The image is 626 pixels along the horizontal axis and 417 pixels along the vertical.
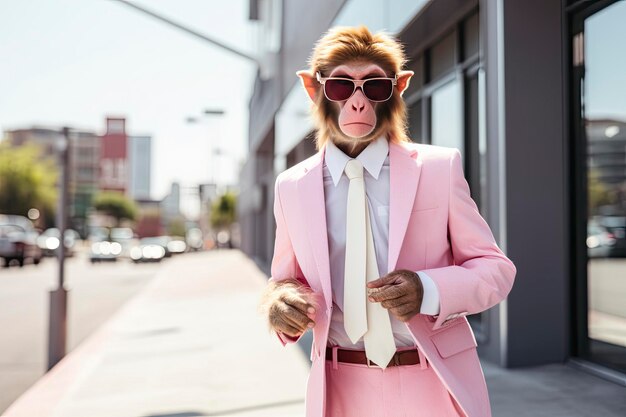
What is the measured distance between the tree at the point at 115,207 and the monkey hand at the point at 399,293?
107m

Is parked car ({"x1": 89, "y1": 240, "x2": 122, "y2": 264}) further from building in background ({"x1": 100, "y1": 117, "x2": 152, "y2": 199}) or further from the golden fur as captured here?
building in background ({"x1": 100, "y1": 117, "x2": 152, "y2": 199})

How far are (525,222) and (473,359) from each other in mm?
4002

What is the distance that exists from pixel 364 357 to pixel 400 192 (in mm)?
445

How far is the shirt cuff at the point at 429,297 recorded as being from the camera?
158cm

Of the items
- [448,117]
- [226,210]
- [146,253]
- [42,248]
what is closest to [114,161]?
[226,210]

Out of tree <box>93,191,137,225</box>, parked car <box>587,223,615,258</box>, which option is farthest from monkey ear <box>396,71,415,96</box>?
tree <box>93,191,137,225</box>

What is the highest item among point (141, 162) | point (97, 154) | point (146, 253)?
point (141, 162)

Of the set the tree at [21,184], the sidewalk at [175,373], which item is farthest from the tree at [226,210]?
the sidewalk at [175,373]

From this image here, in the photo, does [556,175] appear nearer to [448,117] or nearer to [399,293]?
[448,117]

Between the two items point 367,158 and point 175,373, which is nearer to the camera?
point 367,158

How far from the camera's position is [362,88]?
5.94ft

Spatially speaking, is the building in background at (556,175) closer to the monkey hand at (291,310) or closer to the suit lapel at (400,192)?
the suit lapel at (400,192)

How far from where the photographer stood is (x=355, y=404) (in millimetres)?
1774

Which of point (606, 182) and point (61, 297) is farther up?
point (606, 182)
